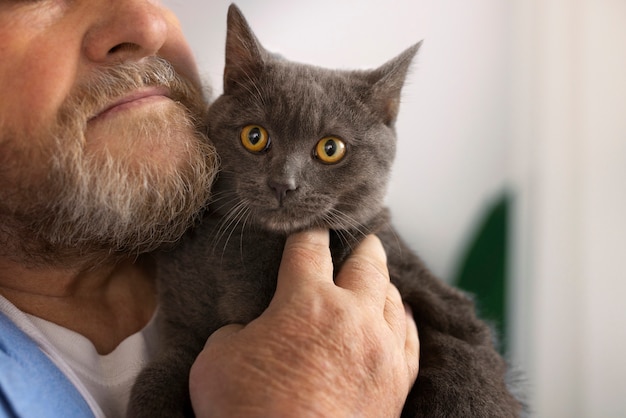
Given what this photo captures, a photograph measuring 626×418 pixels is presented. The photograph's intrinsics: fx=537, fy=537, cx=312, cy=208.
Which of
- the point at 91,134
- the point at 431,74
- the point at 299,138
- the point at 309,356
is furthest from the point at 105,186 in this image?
the point at 431,74

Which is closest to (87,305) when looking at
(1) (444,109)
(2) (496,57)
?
(1) (444,109)

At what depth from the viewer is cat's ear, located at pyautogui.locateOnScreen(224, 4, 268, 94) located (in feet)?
4.02

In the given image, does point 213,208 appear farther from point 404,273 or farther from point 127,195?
point 404,273

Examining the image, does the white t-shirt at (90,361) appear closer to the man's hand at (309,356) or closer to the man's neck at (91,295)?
the man's neck at (91,295)

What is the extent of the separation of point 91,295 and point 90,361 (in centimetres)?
22

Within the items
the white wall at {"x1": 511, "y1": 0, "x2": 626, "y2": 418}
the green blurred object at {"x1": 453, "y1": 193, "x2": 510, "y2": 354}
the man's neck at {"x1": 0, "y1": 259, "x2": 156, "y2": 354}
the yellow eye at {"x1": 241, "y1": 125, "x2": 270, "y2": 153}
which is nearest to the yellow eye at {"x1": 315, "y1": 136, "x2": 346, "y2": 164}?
the yellow eye at {"x1": 241, "y1": 125, "x2": 270, "y2": 153}

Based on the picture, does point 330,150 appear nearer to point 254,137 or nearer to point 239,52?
point 254,137

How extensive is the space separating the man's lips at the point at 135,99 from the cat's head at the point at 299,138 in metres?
0.14

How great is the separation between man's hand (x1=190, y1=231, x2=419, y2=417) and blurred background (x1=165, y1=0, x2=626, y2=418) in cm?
127

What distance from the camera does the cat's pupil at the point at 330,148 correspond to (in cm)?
117

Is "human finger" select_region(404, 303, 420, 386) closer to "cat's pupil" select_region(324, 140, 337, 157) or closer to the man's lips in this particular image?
"cat's pupil" select_region(324, 140, 337, 157)

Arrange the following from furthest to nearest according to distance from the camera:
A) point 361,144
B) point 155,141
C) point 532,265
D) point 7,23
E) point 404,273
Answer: point 532,265
point 404,273
point 361,144
point 155,141
point 7,23

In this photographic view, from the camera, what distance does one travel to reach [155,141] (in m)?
1.10

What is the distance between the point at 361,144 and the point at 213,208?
381 mm
